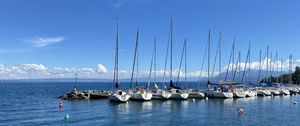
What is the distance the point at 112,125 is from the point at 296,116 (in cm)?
2742

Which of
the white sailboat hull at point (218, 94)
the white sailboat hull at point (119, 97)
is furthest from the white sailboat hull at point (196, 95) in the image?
the white sailboat hull at point (119, 97)

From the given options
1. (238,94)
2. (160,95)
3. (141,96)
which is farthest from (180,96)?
(238,94)

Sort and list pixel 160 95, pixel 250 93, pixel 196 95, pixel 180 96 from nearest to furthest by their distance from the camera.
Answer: pixel 160 95 → pixel 180 96 → pixel 196 95 → pixel 250 93

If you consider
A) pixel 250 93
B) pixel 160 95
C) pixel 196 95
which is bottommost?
pixel 196 95

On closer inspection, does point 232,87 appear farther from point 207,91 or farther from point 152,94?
point 152,94

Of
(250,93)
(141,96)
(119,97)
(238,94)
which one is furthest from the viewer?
(250,93)

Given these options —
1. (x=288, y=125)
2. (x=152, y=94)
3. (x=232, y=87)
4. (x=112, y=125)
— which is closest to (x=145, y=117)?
(x=112, y=125)

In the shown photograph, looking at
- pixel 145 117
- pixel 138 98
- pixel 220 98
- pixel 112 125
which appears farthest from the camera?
pixel 220 98

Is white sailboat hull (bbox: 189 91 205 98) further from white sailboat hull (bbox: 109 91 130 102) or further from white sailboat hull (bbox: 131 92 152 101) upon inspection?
white sailboat hull (bbox: 109 91 130 102)

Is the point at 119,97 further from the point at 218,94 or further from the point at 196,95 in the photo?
the point at 218,94

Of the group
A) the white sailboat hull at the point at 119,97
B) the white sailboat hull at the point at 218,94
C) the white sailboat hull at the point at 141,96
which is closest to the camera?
the white sailboat hull at the point at 119,97

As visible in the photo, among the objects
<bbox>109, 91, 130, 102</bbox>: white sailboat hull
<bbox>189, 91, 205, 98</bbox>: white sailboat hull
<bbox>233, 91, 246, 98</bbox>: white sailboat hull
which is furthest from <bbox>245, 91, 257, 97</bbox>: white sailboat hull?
<bbox>109, 91, 130, 102</bbox>: white sailboat hull

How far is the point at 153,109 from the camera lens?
63094 mm

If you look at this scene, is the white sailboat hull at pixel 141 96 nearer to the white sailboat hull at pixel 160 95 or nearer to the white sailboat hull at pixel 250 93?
the white sailboat hull at pixel 160 95
